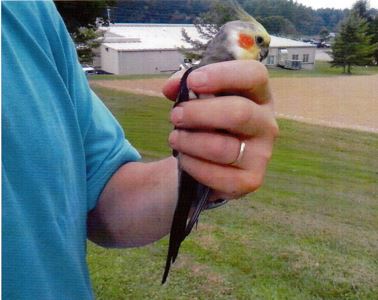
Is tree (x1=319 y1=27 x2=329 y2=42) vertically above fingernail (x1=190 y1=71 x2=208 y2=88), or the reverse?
tree (x1=319 y1=27 x2=329 y2=42)

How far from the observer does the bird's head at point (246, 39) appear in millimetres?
299

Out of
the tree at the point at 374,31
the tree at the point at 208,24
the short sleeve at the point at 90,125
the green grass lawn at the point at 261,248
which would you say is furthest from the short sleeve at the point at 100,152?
the green grass lawn at the point at 261,248

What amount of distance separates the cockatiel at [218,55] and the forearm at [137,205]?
8cm

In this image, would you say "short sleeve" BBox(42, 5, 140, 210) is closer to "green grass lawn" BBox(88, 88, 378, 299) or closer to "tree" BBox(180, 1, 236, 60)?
"tree" BBox(180, 1, 236, 60)

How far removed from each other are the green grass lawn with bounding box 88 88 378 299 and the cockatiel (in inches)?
25.7

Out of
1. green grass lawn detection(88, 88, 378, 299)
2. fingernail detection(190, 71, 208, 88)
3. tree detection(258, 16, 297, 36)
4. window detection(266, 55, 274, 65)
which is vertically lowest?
green grass lawn detection(88, 88, 378, 299)

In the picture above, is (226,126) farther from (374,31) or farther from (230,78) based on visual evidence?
(374,31)

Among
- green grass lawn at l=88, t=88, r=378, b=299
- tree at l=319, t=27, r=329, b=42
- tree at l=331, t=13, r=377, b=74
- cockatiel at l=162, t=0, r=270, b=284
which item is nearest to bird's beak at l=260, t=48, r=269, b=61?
cockatiel at l=162, t=0, r=270, b=284

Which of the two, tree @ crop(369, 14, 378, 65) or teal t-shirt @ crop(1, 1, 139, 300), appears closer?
teal t-shirt @ crop(1, 1, 139, 300)

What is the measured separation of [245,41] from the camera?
11.9 inches

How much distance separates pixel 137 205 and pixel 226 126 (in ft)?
0.55

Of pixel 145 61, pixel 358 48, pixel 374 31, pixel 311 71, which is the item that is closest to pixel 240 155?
pixel 145 61

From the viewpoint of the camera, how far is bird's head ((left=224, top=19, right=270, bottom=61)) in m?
0.30

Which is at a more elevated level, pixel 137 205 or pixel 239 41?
pixel 239 41
